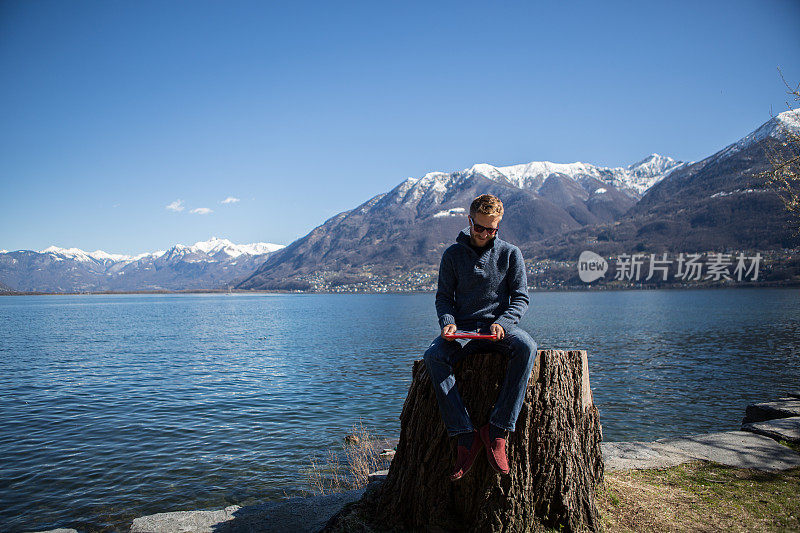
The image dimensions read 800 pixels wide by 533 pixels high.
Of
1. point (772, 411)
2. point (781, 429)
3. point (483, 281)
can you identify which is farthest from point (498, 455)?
point (772, 411)

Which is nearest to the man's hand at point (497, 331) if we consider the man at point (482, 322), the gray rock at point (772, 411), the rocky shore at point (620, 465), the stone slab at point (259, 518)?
the man at point (482, 322)

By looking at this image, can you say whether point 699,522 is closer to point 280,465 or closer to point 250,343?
point 280,465

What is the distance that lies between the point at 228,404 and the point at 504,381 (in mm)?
19389

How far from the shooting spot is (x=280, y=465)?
13734mm

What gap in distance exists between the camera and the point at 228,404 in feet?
69.9

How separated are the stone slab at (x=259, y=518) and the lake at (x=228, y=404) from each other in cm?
404

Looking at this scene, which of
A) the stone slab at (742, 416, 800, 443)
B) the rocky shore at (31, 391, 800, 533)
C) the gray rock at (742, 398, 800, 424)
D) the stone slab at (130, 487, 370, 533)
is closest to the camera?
the stone slab at (130, 487, 370, 533)

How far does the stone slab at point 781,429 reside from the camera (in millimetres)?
9023

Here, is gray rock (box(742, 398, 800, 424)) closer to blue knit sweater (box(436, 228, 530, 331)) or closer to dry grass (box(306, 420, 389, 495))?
dry grass (box(306, 420, 389, 495))

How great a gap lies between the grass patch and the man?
2020mm

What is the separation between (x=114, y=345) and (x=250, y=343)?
12.0 meters

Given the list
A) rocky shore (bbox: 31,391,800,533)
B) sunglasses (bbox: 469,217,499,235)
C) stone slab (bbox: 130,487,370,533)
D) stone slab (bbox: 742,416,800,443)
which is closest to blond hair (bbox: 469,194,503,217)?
sunglasses (bbox: 469,217,499,235)

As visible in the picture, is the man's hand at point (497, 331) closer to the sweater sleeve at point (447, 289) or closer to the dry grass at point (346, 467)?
the sweater sleeve at point (447, 289)

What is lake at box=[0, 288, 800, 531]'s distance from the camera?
39.5ft
